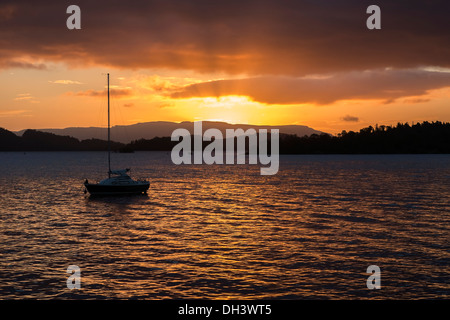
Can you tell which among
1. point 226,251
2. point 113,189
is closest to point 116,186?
point 113,189

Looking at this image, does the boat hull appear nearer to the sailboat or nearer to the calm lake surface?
the sailboat

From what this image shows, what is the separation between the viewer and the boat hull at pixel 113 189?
67.4 metres

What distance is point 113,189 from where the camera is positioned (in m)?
68.2

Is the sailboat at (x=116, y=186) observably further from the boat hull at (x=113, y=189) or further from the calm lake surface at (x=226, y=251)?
the calm lake surface at (x=226, y=251)

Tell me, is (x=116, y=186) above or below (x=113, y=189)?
above

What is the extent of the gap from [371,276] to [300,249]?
7.62 m

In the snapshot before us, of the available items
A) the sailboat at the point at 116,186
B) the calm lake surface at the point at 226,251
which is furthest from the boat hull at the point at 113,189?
the calm lake surface at the point at 226,251

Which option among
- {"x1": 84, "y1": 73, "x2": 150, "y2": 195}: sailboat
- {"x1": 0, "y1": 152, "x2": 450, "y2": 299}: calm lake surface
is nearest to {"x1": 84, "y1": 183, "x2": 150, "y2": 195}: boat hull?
{"x1": 84, "y1": 73, "x2": 150, "y2": 195}: sailboat

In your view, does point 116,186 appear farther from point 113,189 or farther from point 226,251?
point 226,251

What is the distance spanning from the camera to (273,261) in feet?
87.2

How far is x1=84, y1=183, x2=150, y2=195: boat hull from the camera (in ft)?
221

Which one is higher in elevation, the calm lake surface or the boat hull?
the boat hull
